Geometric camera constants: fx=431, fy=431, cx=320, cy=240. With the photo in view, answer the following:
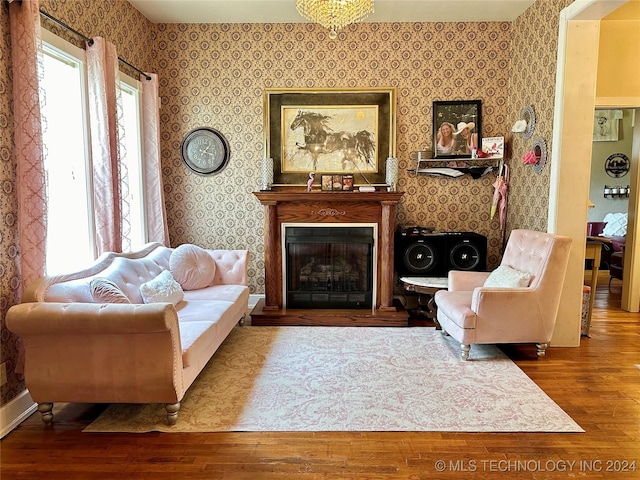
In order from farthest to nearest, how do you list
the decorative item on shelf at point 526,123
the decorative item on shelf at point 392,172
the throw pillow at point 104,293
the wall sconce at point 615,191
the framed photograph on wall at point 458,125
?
the wall sconce at point 615,191, the framed photograph on wall at point 458,125, the decorative item on shelf at point 392,172, the decorative item on shelf at point 526,123, the throw pillow at point 104,293

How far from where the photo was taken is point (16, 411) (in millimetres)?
2588

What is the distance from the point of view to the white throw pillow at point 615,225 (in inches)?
311

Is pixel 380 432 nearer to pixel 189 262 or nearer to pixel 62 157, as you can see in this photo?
pixel 189 262

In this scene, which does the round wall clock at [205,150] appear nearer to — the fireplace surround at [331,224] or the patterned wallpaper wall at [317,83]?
the patterned wallpaper wall at [317,83]

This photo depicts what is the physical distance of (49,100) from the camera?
3.10 m

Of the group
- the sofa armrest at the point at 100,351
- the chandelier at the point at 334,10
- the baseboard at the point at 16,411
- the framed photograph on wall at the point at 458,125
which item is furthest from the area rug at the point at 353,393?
the chandelier at the point at 334,10

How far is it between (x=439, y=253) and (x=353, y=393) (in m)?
2.27

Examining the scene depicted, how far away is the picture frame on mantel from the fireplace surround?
0.53 metres

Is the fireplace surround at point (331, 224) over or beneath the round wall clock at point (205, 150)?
beneath

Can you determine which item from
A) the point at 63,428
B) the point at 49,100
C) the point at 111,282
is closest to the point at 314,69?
the point at 49,100

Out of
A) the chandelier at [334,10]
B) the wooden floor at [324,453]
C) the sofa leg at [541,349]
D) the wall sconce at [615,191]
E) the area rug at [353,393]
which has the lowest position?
the wooden floor at [324,453]

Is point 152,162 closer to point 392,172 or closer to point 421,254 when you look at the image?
point 392,172

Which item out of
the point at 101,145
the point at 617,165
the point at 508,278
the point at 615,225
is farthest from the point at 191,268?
the point at 617,165

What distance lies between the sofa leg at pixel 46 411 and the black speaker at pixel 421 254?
11.1 ft
